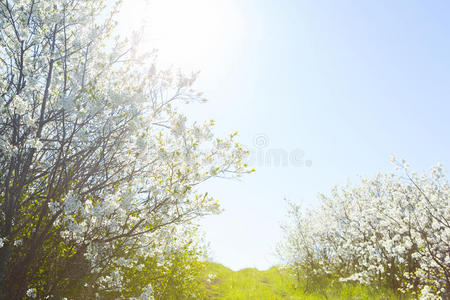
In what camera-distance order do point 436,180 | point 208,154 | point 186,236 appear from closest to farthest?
1. point 208,154
2. point 186,236
3. point 436,180

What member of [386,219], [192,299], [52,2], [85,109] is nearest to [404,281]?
[386,219]

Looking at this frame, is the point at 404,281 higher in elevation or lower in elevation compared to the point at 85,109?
lower

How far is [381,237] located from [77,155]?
33.3 ft

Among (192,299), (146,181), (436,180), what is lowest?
(192,299)

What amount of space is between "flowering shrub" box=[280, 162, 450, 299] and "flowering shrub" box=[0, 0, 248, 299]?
6.07 metres

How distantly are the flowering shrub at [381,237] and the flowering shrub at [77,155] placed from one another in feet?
19.9

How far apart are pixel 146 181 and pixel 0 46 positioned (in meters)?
3.18

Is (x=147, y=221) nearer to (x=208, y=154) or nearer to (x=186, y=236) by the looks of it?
(x=208, y=154)

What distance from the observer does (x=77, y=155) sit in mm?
4531

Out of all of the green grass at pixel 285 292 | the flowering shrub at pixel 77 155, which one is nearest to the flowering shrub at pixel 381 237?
the green grass at pixel 285 292

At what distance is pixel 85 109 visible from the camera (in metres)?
4.17

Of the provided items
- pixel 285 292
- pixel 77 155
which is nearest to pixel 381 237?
pixel 285 292

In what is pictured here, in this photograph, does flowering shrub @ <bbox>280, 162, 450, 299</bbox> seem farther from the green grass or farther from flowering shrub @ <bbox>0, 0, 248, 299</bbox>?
flowering shrub @ <bbox>0, 0, 248, 299</bbox>

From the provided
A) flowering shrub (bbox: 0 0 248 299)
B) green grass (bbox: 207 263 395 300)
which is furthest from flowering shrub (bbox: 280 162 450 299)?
flowering shrub (bbox: 0 0 248 299)
